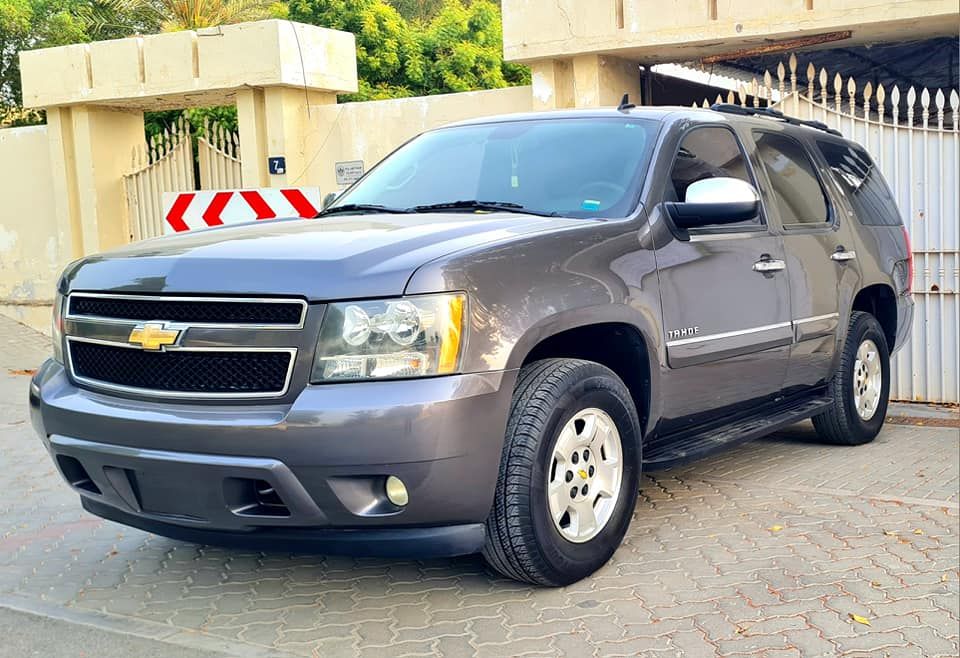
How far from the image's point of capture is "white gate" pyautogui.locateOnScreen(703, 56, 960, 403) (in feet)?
27.5

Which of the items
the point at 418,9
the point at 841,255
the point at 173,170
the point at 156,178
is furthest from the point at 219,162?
the point at 418,9

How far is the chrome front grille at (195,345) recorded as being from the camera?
11.8 ft

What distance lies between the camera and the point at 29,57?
11.9 metres

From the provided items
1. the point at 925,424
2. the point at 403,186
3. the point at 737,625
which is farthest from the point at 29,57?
the point at 737,625

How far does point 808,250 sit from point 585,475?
2394 mm

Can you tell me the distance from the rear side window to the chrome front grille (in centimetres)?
412

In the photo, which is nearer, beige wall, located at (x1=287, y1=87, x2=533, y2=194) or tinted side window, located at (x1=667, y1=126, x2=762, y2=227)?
tinted side window, located at (x1=667, y1=126, x2=762, y2=227)

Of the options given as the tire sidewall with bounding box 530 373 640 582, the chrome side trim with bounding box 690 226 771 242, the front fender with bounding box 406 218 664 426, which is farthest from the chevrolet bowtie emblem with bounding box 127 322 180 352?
the chrome side trim with bounding box 690 226 771 242

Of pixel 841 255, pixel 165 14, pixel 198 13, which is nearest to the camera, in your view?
pixel 841 255

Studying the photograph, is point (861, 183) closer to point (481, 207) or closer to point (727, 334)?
point (727, 334)

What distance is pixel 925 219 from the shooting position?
847cm

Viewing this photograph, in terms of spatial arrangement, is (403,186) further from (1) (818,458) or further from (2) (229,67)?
(2) (229,67)

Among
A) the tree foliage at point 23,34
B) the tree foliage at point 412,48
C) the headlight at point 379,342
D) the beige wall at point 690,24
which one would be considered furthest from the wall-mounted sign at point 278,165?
the tree foliage at point 23,34

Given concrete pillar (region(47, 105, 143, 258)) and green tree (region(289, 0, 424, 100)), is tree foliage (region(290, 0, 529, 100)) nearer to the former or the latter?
green tree (region(289, 0, 424, 100))
